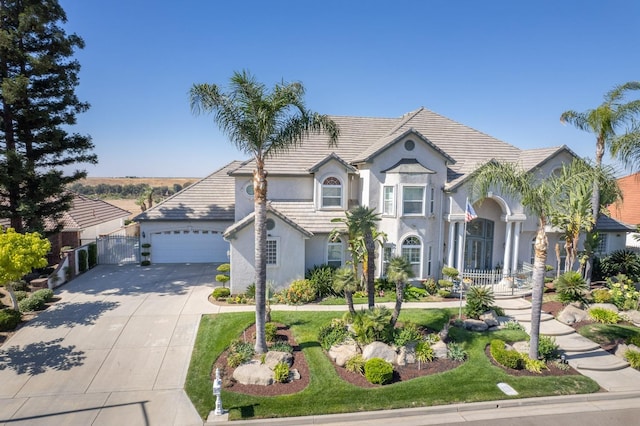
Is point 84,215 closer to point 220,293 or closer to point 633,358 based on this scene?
point 220,293

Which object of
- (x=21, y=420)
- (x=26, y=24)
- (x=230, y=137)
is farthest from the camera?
(x=26, y=24)

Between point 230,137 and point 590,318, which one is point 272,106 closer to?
point 230,137

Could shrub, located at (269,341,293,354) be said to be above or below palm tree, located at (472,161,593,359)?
below

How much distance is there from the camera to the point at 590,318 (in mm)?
16578

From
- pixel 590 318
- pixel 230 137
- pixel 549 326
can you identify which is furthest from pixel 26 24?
pixel 590 318

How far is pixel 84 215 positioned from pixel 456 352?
27.8 metres

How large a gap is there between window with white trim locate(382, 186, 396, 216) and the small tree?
1598 centimetres

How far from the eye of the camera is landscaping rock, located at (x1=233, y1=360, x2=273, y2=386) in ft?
37.2

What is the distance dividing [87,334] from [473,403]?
13.9m

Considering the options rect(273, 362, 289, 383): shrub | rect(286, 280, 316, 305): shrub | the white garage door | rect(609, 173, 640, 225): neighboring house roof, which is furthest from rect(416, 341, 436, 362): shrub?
rect(609, 173, 640, 225): neighboring house roof

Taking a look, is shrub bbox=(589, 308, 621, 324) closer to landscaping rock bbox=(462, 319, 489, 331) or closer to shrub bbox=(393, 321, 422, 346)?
landscaping rock bbox=(462, 319, 489, 331)

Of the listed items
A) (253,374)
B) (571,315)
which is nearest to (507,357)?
(571,315)

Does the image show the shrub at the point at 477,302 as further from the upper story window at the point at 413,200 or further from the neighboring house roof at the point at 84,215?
the neighboring house roof at the point at 84,215

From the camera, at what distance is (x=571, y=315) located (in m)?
16.5
